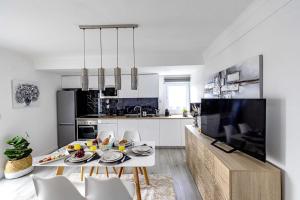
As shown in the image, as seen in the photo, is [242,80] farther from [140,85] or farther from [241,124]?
[140,85]

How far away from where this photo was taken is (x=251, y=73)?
189 cm

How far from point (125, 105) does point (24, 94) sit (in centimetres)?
254

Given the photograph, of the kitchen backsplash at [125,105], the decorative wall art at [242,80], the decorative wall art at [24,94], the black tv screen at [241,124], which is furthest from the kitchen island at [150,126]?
the black tv screen at [241,124]

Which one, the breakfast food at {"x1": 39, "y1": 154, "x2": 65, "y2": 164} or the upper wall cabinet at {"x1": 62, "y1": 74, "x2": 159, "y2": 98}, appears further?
the upper wall cabinet at {"x1": 62, "y1": 74, "x2": 159, "y2": 98}

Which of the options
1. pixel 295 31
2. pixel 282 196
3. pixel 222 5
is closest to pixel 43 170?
pixel 282 196

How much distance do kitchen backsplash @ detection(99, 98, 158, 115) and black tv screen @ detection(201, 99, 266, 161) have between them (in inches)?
112

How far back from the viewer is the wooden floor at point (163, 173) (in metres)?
2.66

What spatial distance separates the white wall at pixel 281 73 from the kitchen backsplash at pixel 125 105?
3.54 metres

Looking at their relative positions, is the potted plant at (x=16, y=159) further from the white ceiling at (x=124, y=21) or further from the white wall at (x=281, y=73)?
the white wall at (x=281, y=73)

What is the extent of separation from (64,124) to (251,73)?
4.65m

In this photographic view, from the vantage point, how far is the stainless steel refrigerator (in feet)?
15.5

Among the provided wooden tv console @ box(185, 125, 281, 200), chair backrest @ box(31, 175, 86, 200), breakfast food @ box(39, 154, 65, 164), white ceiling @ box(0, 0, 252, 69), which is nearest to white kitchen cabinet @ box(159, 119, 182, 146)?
white ceiling @ box(0, 0, 252, 69)

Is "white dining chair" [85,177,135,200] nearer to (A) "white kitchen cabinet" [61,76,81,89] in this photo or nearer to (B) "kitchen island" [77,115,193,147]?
(B) "kitchen island" [77,115,193,147]

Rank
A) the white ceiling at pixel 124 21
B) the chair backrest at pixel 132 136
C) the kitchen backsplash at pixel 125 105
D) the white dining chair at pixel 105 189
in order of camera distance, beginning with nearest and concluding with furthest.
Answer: the white dining chair at pixel 105 189, the white ceiling at pixel 124 21, the chair backrest at pixel 132 136, the kitchen backsplash at pixel 125 105
